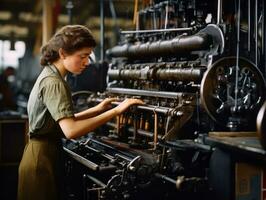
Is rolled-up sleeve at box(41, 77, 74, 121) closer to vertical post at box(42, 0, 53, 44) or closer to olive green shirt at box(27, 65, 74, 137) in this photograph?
olive green shirt at box(27, 65, 74, 137)

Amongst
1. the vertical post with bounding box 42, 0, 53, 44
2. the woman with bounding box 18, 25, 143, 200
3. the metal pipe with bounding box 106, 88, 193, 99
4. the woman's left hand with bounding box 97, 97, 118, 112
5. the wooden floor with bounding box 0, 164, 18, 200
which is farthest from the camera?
the vertical post with bounding box 42, 0, 53, 44

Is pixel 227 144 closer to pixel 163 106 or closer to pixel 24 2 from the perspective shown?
pixel 163 106

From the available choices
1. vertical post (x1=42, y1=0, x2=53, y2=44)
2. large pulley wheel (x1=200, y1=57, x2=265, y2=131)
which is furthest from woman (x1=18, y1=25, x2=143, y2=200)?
vertical post (x1=42, y1=0, x2=53, y2=44)

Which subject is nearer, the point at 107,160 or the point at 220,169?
the point at 220,169

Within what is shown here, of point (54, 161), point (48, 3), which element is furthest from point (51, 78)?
point (48, 3)

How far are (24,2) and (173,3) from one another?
22.5 feet

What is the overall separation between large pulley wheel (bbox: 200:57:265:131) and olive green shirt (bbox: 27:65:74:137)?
76cm

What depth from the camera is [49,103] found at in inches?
108

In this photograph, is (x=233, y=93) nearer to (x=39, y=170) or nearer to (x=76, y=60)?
(x=76, y=60)

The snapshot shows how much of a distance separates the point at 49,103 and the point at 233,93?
1.03m

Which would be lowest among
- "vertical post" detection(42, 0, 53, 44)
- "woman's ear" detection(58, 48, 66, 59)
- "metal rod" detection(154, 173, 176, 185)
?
"metal rod" detection(154, 173, 176, 185)

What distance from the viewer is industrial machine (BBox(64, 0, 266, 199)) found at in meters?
2.72

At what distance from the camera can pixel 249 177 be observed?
2.69 meters

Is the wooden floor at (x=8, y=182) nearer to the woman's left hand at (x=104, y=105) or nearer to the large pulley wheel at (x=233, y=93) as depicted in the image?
the woman's left hand at (x=104, y=105)
